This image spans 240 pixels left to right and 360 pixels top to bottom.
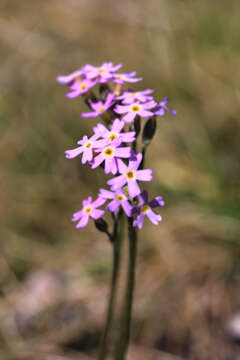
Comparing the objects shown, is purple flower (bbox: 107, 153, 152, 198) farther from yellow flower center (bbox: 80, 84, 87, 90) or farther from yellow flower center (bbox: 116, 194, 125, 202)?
yellow flower center (bbox: 80, 84, 87, 90)

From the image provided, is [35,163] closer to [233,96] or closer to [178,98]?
[178,98]

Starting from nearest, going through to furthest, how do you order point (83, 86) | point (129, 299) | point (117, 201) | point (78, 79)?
point (117, 201), point (129, 299), point (83, 86), point (78, 79)

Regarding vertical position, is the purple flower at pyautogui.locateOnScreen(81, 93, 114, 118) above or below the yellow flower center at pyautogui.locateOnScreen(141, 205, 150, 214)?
above

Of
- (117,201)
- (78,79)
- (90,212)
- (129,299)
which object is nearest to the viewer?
(117,201)

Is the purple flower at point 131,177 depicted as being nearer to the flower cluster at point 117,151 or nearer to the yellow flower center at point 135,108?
the flower cluster at point 117,151

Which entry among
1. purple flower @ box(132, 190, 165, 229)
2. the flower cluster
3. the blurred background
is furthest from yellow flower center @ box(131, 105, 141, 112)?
the blurred background

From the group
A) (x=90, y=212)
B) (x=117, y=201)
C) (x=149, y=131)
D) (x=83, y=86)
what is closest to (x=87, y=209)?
(x=90, y=212)

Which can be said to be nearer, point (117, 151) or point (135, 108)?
point (117, 151)

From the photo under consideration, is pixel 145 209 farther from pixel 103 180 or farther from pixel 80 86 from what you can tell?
pixel 80 86
